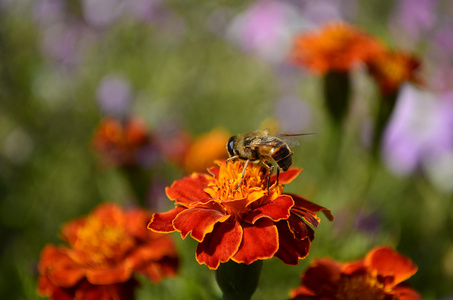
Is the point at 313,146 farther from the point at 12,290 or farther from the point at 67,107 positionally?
the point at 12,290

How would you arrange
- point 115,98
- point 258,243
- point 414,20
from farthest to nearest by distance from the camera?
point 414,20
point 115,98
point 258,243

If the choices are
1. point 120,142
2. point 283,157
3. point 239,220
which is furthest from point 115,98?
point 239,220

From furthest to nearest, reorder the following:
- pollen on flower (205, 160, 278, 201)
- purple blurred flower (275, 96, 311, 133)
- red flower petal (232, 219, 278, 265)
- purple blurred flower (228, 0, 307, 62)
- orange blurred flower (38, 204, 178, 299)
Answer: purple blurred flower (228, 0, 307, 62) → purple blurred flower (275, 96, 311, 133) → orange blurred flower (38, 204, 178, 299) → pollen on flower (205, 160, 278, 201) → red flower petal (232, 219, 278, 265)

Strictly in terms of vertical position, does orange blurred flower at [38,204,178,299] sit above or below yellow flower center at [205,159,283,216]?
below

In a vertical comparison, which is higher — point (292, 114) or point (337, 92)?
point (337, 92)

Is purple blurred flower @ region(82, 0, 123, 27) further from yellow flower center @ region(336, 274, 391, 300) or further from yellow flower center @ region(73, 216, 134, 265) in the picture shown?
yellow flower center @ region(336, 274, 391, 300)

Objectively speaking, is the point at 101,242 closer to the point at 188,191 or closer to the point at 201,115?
the point at 188,191

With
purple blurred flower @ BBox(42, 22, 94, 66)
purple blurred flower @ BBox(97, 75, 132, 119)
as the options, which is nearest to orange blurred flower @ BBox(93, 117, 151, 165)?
purple blurred flower @ BBox(97, 75, 132, 119)
